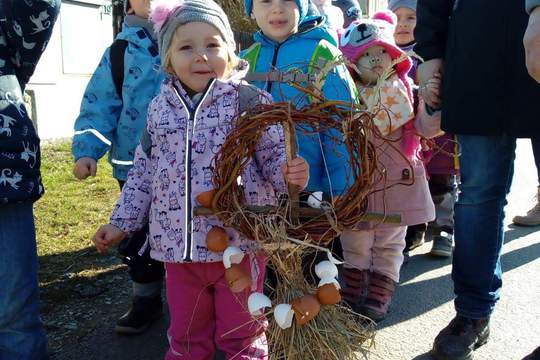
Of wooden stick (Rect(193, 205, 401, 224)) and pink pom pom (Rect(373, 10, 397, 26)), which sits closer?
wooden stick (Rect(193, 205, 401, 224))

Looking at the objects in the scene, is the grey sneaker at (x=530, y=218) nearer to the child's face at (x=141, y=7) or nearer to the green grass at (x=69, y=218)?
the green grass at (x=69, y=218)

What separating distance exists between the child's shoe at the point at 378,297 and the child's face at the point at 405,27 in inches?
73.6

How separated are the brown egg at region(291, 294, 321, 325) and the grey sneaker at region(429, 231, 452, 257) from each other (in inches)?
88.9

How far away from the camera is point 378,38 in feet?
10.6

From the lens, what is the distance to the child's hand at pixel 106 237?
2.30 meters

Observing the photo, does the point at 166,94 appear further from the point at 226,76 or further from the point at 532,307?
the point at 532,307

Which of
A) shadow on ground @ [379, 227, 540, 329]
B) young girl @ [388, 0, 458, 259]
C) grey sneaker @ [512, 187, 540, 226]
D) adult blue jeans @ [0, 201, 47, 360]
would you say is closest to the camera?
adult blue jeans @ [0, 201, 47, 360]

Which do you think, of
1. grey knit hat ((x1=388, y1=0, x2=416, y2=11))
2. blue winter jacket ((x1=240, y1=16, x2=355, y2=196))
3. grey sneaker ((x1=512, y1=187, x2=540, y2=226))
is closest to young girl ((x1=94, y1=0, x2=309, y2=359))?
blue winter jacket ((x1=240, y1=16, x2=355, y2=196))

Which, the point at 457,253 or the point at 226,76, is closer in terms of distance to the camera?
the point at 226,76

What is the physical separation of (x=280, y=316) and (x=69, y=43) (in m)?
7.28

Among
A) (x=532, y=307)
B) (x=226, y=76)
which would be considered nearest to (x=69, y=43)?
(x=226, y=76)

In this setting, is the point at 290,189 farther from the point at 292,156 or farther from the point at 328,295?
the point at 328,295

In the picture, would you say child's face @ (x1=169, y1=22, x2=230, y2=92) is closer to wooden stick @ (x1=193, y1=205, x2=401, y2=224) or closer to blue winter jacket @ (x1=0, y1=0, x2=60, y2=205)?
blue winter jacket @ (x1=0, y1=0, x2=60, y2=205)

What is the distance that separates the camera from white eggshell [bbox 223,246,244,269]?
6.66 feet
